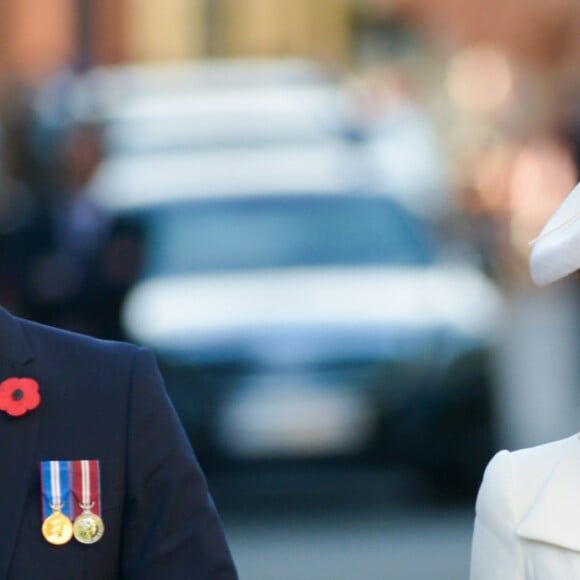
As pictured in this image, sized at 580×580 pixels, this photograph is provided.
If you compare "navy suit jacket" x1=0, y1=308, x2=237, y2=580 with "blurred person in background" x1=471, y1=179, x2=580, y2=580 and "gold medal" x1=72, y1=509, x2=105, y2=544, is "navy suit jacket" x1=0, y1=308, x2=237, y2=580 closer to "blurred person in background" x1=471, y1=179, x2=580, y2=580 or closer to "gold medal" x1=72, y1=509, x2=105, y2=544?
"gold medal" x1=72, y1=509, x2=105, y2=544

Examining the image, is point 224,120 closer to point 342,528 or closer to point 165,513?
point 342,528

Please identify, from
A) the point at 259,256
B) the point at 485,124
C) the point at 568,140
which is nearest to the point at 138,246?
the point at 259,256

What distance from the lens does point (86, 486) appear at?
10.2 ft

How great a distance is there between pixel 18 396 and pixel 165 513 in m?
0.27

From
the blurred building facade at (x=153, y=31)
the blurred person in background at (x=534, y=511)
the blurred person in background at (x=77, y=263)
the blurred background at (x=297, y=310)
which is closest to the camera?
the blurred person in background at (x=534, y=511)

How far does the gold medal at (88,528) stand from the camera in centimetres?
308

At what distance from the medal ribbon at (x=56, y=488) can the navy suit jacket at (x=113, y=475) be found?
1 centimetres

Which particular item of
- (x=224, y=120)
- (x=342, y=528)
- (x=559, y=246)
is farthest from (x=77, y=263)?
(x=559, y=246)

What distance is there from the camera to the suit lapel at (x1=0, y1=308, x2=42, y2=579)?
3049 mm

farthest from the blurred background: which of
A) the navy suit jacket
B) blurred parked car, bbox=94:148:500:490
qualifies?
the navy suit jacket

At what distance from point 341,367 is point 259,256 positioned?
3.47ft

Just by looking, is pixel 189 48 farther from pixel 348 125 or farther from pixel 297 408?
pixel 297 408

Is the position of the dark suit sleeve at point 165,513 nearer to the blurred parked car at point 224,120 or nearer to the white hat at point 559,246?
the white hat at point 559,246

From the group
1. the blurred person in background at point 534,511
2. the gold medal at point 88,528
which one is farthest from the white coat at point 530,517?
the gold medal at point 88,528
